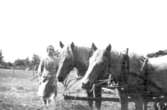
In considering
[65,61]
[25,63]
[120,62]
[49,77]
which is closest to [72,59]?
[65,61]

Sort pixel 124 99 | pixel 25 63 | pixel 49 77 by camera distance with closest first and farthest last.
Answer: pixel 124 99, pixel 49 77, pixel 25 63

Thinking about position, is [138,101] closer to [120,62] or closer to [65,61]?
[120,62]

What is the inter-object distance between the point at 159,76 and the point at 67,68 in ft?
8.41

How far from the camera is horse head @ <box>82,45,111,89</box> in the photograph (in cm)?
590

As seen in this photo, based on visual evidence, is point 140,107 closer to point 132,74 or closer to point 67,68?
point 132,74

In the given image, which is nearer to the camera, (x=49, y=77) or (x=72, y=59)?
(x=72, y=59)

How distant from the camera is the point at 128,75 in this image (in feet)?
20.5

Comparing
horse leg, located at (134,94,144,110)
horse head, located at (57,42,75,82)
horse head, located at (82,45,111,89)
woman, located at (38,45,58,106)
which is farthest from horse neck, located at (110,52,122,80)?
woman, located at (38,45,58,106)

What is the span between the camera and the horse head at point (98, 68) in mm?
5905

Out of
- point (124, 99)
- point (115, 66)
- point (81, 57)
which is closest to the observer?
point (115, 66)

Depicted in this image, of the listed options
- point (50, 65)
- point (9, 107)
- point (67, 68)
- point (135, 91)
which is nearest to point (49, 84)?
point (50, 65)

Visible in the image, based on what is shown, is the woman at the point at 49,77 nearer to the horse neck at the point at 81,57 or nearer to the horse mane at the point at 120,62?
the horse neck at the point at 81,57

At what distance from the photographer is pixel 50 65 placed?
37.6 feet

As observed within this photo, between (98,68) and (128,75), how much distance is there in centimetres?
68
